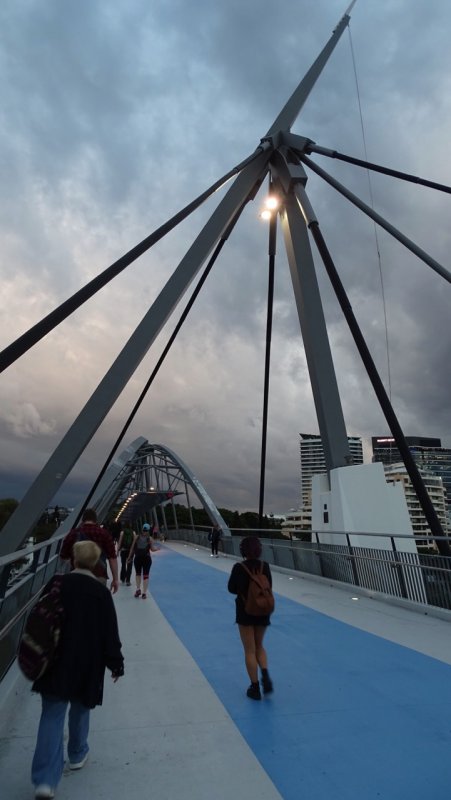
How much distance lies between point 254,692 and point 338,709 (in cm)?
74

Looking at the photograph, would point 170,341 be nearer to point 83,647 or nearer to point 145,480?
point 83,647

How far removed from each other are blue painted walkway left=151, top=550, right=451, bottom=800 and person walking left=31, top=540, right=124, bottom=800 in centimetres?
129

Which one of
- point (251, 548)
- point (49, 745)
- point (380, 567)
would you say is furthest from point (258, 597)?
point (380, 567)

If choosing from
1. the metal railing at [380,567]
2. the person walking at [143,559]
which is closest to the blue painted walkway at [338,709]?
the metal railing at [380,567]

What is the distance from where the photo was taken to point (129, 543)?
1365 cm

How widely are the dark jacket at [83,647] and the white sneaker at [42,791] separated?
0.46 m

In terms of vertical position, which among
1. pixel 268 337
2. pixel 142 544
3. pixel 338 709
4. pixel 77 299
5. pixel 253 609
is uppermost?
pixel 268 337

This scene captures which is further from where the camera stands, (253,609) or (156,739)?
(253,609)

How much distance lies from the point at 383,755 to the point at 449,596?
512cm

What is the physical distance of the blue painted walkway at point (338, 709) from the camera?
3139mm

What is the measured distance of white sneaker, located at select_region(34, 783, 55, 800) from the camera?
9.20 feet

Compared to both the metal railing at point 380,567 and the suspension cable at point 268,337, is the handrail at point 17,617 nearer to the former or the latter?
the metal railing at point 380,567

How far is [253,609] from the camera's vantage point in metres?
4.41

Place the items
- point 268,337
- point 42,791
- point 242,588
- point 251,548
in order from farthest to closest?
point 268,337, point 251,548, point 242,588, point 42,791
